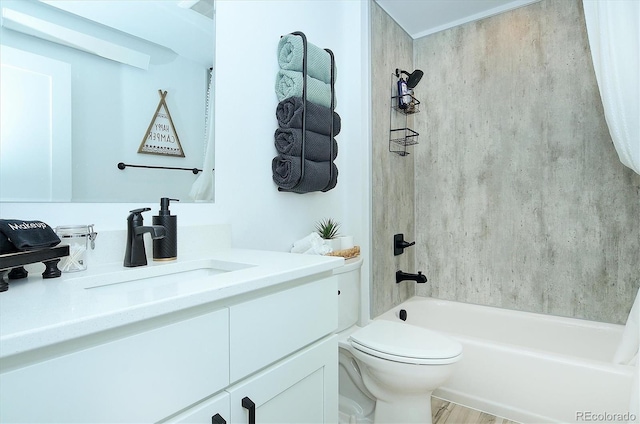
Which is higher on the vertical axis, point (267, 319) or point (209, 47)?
point (209, 47)

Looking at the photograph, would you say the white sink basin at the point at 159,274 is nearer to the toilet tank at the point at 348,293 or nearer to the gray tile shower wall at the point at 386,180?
the toilet tank at the point at 348,293

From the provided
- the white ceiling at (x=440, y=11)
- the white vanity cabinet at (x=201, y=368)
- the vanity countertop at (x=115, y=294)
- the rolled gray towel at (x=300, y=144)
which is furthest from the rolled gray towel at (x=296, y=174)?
the white ceiling at (x=440, y=11)

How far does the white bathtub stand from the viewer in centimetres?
151

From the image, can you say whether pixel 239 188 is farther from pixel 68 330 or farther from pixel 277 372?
pixel 68 330

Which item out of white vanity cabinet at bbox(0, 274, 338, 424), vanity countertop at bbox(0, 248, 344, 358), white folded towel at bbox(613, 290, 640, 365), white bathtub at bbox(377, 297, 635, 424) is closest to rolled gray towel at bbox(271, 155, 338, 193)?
vanity countertop at bbox(0, 248, 344, 358)

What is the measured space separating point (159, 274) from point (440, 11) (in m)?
2.35

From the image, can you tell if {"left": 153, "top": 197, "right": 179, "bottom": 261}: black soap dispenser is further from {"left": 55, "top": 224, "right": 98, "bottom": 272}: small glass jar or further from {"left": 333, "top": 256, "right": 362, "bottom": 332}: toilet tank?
{"left": 333, "top": 256, "right": 362, "bottom": 332}: toilet tank

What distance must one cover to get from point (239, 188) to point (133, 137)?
0.45 metres

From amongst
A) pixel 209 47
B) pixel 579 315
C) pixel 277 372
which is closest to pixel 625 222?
pixel 579 315

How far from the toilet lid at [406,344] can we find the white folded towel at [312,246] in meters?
0.41

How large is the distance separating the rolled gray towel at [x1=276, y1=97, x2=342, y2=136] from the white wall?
0.21 feet

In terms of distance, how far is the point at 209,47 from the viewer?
1356 mm

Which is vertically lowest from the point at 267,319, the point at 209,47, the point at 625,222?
the point at 267,319

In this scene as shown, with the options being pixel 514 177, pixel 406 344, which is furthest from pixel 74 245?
pixel 514 177
